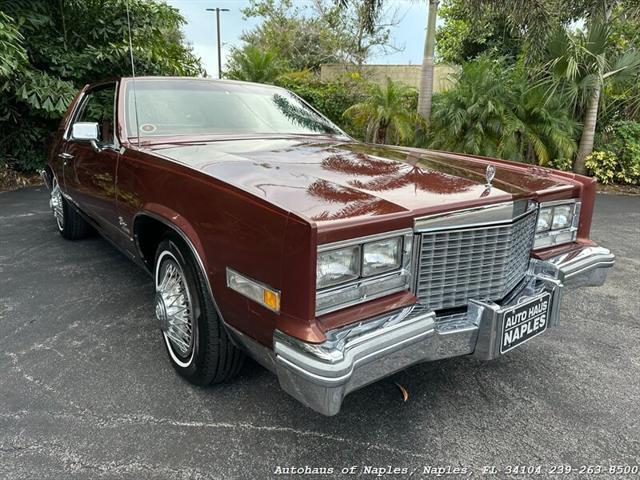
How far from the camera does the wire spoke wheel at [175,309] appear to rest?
2.19 m

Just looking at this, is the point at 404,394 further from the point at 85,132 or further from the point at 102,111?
the point at 102,111

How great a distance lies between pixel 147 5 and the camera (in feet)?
27.8

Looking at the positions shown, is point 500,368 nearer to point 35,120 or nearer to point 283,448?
point 283,448

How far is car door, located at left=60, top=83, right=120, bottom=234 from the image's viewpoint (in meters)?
2.83

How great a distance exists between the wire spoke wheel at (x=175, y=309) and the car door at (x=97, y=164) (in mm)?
745

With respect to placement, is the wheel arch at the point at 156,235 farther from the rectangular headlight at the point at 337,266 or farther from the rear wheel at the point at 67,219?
the rear wheel at the point at 67,219

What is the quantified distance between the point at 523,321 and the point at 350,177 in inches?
38.3

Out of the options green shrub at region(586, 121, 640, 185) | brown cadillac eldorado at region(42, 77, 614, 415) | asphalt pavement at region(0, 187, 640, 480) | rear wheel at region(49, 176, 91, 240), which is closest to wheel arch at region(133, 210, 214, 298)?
brown cadillac eldorado at region(42, 77, 614, 415)

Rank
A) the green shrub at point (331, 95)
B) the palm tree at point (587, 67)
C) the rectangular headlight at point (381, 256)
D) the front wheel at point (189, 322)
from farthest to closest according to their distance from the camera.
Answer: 1. the green shrub at point (331, 95)
2. the palm tree at point (587, 67)
3. the front wheel at point (189, 322)
4. the rectangular headlight at point (381, 256)

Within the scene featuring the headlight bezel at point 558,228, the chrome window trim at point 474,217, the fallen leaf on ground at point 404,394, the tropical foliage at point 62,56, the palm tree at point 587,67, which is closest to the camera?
the chrome window trim at point 474,217

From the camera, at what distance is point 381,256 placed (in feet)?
5.51

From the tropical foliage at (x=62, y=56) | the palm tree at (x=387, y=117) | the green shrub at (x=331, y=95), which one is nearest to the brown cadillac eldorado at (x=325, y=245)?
the tropical foliage at (x=62, y=56)

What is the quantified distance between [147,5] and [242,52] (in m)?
4.44

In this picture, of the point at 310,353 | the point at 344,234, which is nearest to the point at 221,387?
the point at 310,353
